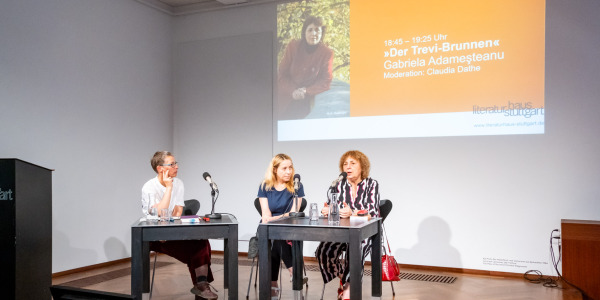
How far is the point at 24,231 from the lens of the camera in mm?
3615

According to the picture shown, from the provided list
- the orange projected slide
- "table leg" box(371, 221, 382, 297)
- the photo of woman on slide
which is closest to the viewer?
"table leg" box(371, 221, 382, 297)

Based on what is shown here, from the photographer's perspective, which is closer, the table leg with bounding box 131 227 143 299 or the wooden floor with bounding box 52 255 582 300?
the table leg with bounding box 131 227 143 299

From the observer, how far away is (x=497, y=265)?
524 centimetres

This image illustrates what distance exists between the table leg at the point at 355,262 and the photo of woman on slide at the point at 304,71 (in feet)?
10.1

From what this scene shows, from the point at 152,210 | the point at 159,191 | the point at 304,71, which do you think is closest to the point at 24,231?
the point at 152,210

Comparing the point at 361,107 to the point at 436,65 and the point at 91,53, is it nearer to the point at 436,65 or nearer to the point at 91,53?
the point at 436,65

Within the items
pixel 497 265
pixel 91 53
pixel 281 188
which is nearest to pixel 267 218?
pixel 281 188

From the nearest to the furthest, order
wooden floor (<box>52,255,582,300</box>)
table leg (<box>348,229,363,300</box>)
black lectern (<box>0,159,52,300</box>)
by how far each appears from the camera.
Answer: table leg (<box>348,229,363,300</box>), black lectern (<box>0,159,52,300</box>), wooden floor (<box>52,255,582,300</box>)

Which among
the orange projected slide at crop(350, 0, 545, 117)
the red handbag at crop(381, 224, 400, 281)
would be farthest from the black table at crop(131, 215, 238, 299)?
the orange projected slide at crop(350, 0, 545, 117)

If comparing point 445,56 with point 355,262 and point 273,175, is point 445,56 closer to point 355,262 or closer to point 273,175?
point 273,175

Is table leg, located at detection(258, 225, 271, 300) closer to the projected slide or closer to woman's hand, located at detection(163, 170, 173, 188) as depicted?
woman's hand, located at detection(163, 170, 173, 188)

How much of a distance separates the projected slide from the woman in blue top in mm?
1749

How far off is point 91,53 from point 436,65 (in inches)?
151

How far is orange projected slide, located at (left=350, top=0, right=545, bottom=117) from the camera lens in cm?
511
